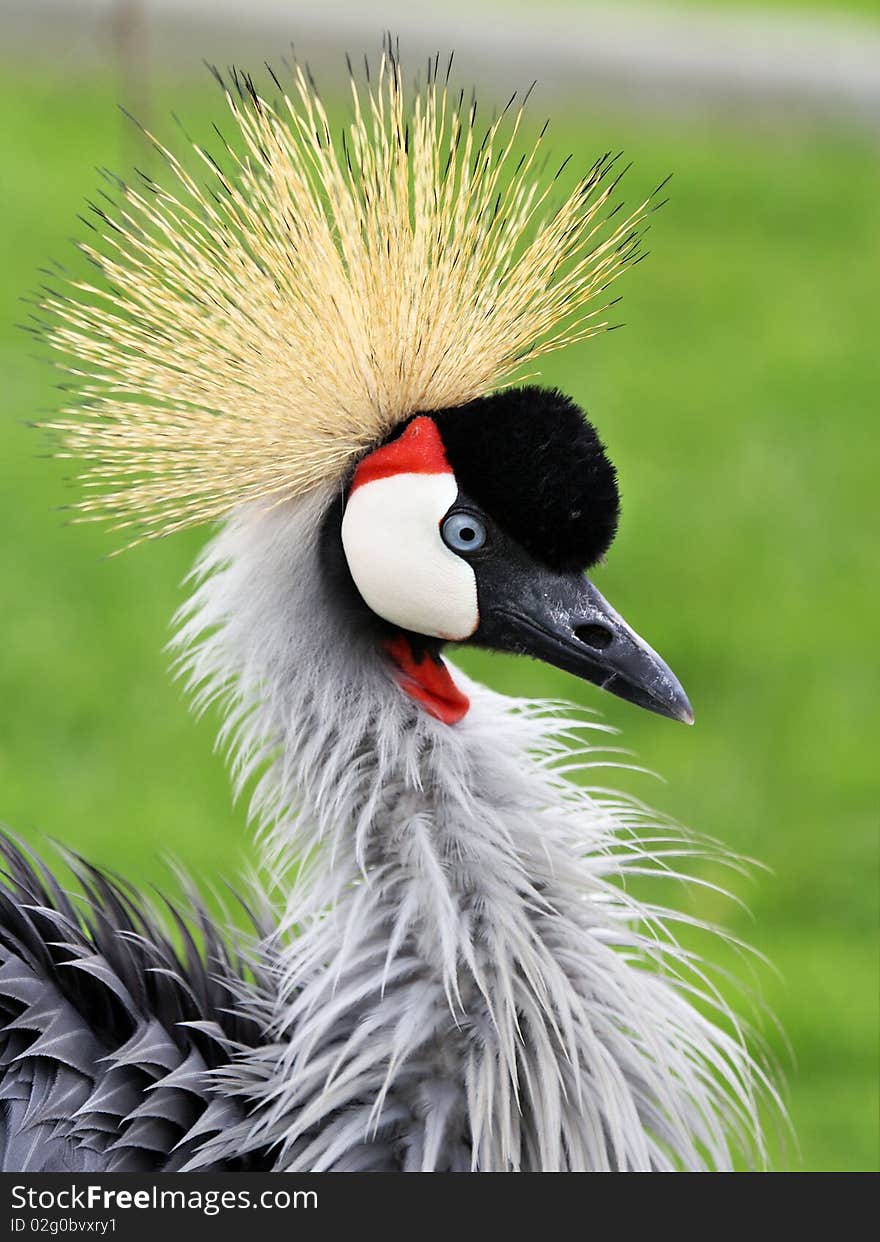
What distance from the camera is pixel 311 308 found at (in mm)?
1349

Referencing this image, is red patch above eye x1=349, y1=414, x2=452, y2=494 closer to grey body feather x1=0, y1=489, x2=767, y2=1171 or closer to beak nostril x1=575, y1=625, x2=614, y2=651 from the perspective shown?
grey body feather x1=0, y1=489, x2=767, y2=1171

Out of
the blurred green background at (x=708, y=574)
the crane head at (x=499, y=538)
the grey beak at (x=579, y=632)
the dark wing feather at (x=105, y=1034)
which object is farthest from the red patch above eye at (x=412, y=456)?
the blurred green background at (x=708, y=574)

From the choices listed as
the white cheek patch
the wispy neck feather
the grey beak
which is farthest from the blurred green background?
the white cheek patch

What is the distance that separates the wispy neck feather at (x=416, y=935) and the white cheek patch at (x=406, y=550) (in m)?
0.05

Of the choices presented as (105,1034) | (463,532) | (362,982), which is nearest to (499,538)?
(463,532)

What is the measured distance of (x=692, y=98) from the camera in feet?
16.2

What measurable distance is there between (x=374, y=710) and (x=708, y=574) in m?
2.06

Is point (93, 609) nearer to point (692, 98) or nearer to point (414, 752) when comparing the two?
point (414, 752)

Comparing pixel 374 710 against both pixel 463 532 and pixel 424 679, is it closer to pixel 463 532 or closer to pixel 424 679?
pixel 424 679

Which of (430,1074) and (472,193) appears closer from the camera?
(430,1074)

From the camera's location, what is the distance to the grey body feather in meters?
1.27

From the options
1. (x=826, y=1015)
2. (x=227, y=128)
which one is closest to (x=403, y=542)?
(x=826, y=1015)

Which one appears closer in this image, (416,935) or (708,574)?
(416,935)
